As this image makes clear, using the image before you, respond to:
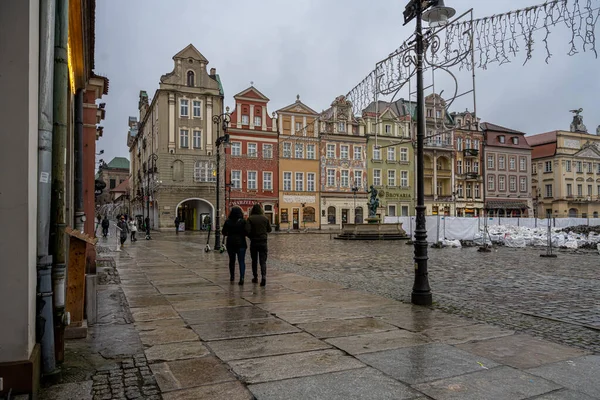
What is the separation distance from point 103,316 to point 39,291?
3.24m

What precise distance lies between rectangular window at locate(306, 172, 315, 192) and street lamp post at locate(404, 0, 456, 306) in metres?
44.9

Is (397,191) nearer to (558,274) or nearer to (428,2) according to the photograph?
(558,274)

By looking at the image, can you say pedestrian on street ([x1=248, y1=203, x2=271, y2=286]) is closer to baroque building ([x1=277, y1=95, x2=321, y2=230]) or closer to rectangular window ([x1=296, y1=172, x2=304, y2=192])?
baroque building ([x1=277, y1=95, x2=321, y2=230])

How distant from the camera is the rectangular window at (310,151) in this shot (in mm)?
53203

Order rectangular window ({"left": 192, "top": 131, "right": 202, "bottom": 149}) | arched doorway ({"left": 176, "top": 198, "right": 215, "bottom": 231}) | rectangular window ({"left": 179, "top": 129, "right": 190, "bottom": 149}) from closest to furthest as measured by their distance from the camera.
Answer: rectangular window ({"left": 179, "top": 129, "right": 190, "bottom": 149}) → rectangular window ({"left": 192, "top": 131, "right": 202, "bottom": 149}) → arched doorway ({"left": 176, "top": 198, "right": 215, "bottom": 231})

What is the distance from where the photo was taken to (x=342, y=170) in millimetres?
55094

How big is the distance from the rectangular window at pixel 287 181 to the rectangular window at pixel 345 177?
6.71m

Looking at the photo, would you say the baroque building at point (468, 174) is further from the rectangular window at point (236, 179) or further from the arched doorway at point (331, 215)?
the rectangular window at point (236, 179)

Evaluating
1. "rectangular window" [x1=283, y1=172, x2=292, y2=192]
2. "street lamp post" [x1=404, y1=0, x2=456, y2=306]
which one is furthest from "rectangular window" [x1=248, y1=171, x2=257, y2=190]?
"street lamp post" [x1=404, y1=0, x2=456, y2=306]

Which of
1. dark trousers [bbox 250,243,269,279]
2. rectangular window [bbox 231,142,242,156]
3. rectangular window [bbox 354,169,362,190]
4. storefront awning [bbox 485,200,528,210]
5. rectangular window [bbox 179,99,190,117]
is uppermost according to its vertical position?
rectangular window [bbox 179,99,190,117]

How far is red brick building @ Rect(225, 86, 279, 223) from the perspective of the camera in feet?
159

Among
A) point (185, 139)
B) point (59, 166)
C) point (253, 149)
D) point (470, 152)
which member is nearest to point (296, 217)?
point (253, 149)

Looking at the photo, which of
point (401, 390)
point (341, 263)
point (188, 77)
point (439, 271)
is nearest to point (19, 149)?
point (401, 390)

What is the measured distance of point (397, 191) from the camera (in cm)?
5791
